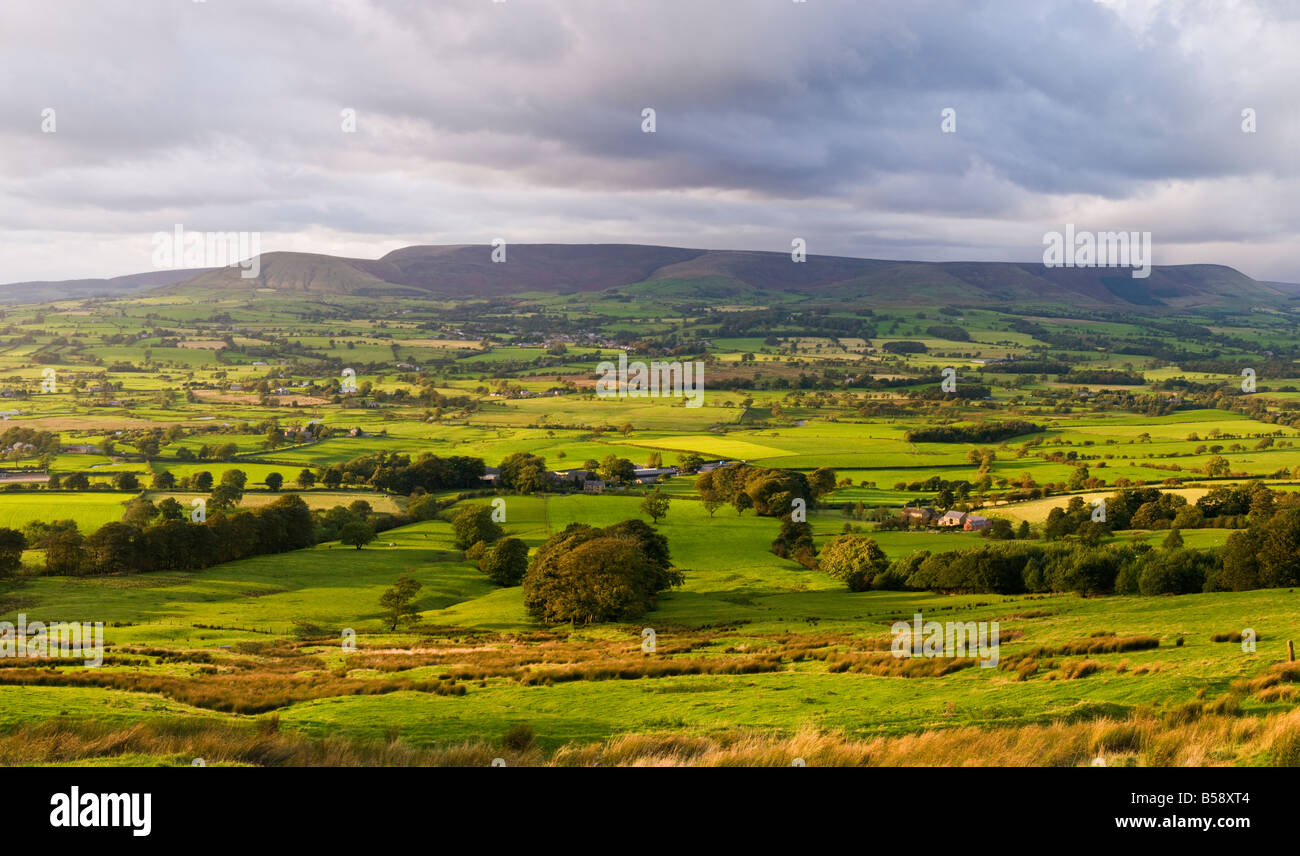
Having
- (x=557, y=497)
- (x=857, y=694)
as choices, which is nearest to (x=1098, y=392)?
(x=557, y=497)

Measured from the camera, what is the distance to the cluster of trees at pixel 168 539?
54.6m

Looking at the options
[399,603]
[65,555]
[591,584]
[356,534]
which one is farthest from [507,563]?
[65,555]

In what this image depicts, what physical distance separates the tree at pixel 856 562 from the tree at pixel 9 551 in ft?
173

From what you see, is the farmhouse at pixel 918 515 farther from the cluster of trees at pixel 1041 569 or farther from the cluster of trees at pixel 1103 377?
the cluster of trees at pixel 1103 377

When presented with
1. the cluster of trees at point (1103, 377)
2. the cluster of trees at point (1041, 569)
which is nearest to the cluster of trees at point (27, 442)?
the cluster of trees at point (1041, 569)

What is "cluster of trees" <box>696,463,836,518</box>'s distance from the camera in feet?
260

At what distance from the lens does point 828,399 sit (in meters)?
157

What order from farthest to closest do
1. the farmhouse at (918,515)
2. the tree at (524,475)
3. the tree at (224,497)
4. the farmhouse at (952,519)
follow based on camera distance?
1. the tree at (524,475)
2. the tree at (224,497)
3. the farmhouse at (918,515)
4. the farmhouse at (952,519)

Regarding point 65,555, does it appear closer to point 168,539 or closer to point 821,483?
point 168,539

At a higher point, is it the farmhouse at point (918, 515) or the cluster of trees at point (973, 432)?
the cluster of trees at point (973, 432)

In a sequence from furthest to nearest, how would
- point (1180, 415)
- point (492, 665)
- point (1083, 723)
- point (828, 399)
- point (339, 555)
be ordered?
point (828, 399) → point (1180, 415) → point (339, 555) → point (492, 665) → point (1083, 723)

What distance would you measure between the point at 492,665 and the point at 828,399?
136 meters

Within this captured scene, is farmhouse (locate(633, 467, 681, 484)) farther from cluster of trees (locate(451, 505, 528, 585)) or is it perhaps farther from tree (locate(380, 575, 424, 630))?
tree (locate(380, 575, 424, 630))
